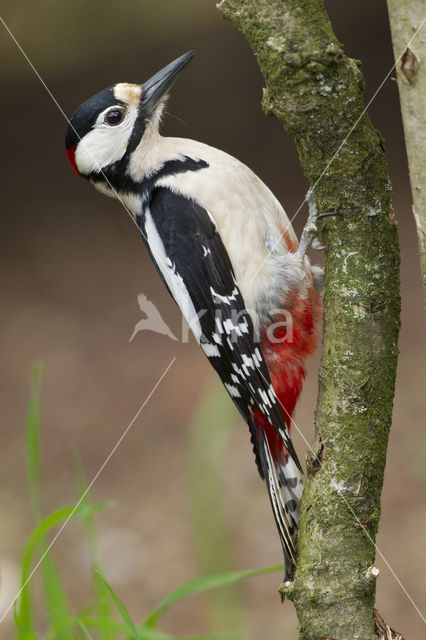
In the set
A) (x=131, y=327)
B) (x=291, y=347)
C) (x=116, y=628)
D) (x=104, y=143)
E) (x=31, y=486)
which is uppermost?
(x=104, y=143)

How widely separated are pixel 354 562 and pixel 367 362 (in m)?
0.39

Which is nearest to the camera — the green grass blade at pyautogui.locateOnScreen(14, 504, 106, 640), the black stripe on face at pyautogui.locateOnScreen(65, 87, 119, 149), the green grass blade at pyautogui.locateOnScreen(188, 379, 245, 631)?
the green grass blade at pyautogui.locateOnScreen(14, 504, 106, 640)

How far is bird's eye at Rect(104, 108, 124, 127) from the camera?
218 cm

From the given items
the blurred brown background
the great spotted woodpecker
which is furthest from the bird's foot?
the blurred brown background

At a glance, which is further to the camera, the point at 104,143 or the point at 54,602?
the point at 104,143

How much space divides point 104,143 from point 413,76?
107cm

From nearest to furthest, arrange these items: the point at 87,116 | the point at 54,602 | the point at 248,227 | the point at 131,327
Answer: the point at 54,602 < the point at 248,227 < the point at 87,116 < the point at 131,327

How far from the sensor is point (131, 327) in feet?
17.2

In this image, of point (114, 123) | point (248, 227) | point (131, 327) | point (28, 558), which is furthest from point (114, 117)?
point (131, 327)

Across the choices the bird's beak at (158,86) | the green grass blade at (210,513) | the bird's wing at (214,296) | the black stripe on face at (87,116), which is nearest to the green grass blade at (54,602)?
the green grass blade at (210,513)

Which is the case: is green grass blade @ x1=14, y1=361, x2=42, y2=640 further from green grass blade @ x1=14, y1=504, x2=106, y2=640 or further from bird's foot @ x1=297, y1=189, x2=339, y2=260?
bird's foot @ x1=297, y1=189, x2=339, y2=260

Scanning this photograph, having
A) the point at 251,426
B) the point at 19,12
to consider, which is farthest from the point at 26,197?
the point at 251,426

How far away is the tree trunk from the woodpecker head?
0.93 metres

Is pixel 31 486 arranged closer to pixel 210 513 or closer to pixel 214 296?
pixel 210 513
